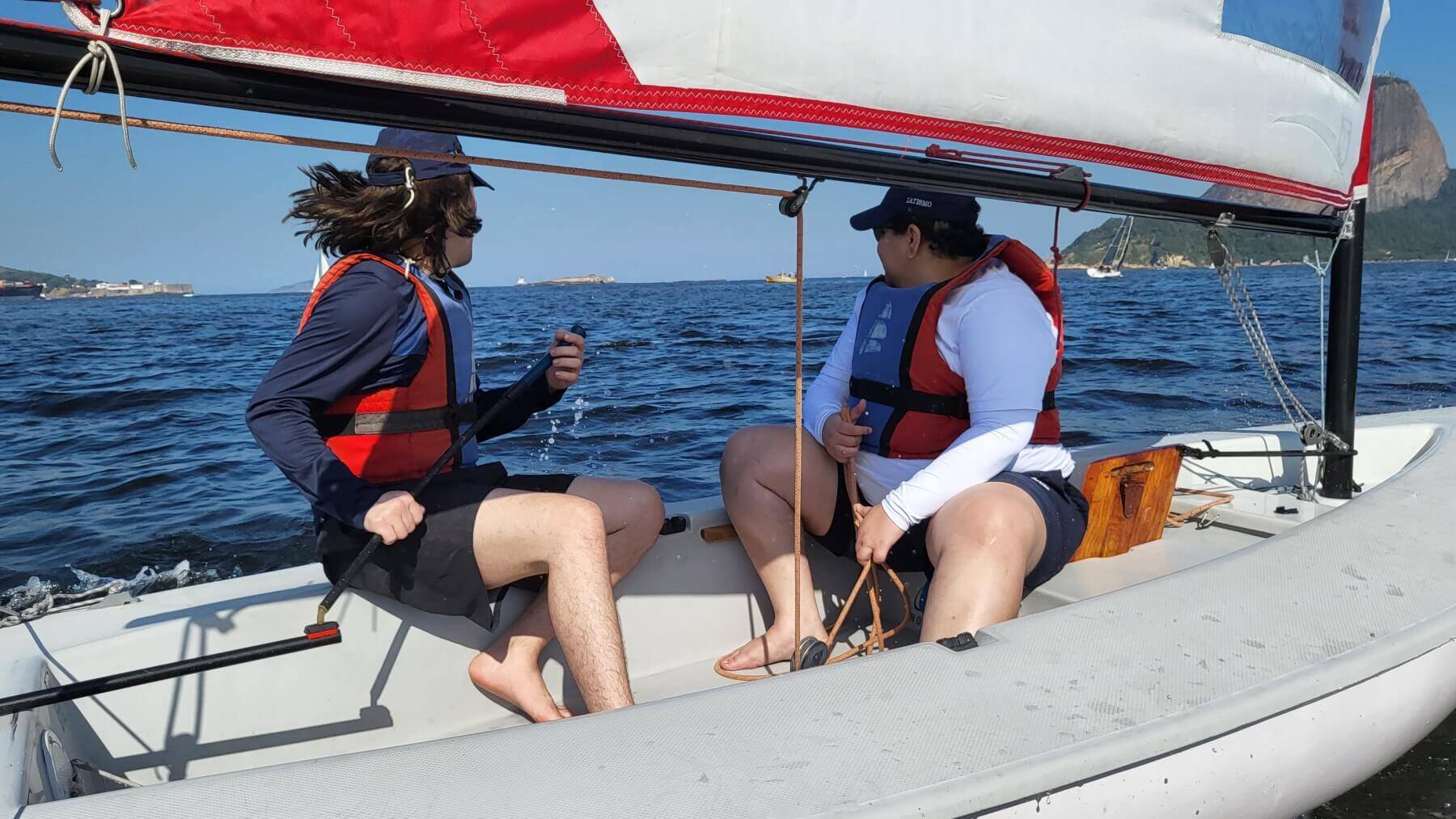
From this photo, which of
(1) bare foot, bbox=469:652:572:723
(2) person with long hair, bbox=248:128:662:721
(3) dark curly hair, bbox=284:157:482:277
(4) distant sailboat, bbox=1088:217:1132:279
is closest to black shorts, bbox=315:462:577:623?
(2) person with long hair, bbox=248:128:662:721

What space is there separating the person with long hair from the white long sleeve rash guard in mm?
687

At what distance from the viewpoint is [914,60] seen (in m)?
1.51

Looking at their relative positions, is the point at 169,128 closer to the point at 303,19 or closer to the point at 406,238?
the point at 303,19

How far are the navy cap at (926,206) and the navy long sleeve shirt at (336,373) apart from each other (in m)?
1.05

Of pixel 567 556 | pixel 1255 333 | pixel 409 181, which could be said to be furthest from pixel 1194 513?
pixel 409 181

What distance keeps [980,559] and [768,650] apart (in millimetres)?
726

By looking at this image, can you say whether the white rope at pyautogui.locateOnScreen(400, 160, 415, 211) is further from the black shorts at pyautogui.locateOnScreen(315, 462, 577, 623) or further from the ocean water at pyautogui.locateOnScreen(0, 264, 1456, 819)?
the ocean water at pyautogui.locateOnScreen(0, 264, 1456, 819)

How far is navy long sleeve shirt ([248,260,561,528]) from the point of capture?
1597mm

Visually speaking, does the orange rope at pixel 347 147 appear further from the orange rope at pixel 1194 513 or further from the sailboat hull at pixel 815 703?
the orange rope at pixel 1194 513

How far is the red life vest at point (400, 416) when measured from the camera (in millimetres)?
1789

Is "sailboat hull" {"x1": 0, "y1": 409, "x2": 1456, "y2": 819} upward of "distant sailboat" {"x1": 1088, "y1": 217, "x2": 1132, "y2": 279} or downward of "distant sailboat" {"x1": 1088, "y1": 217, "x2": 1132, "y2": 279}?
downward

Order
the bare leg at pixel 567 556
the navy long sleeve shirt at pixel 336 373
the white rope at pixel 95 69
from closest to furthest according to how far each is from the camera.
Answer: the white rope at pixel 95 69 → the navy long sleeve shirt at pixel 336 373 → the bare leg at pixel 567 556

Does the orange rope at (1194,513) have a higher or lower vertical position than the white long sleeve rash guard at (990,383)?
lower

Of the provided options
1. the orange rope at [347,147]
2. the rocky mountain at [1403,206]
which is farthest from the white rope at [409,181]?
the rocky mountain at [1403,206]
